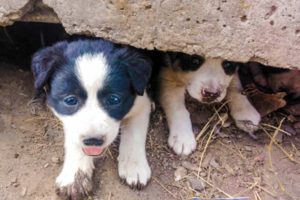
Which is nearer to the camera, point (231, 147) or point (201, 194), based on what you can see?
point (201, 194)

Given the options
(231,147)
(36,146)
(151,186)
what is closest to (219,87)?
(231,147)

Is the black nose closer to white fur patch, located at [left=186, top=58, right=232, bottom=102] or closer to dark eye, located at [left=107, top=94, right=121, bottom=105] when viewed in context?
dark eye, located at [left=107, top=94, right=121, bottom=105]

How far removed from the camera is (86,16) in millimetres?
2936

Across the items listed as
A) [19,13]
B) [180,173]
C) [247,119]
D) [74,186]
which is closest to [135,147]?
→ [180,173]

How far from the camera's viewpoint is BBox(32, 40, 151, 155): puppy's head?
2781mm

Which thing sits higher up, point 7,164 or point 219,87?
point 219,87

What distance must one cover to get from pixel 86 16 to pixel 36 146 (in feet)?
2.66

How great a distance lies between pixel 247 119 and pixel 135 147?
75cm

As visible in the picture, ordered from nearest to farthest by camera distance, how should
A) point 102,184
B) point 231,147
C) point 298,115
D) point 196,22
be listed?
point 196,22, point 102,184, point 231,147, point 298,115

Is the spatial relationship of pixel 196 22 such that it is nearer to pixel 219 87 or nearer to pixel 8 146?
pixel 219 87

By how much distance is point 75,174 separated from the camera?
3.04 meters

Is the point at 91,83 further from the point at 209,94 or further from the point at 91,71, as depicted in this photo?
the point at 209,94

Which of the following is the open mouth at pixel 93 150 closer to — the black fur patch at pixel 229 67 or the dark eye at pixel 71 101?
the dark eye at pixel 71 101

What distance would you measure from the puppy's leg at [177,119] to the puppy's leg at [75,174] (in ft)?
1.69
